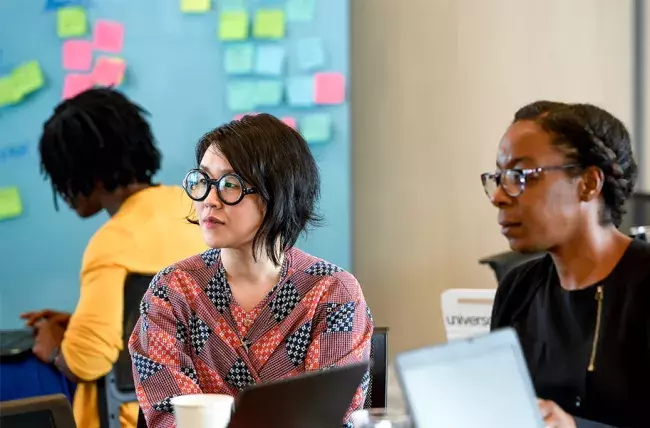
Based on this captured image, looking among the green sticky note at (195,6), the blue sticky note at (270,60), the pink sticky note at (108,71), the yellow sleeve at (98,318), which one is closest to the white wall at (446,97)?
the blue sticky note at (270,60)

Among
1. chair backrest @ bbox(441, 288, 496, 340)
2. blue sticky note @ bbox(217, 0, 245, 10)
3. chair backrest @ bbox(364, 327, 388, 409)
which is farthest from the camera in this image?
blue sticky note @ bbox(217, 0, 245, 10)

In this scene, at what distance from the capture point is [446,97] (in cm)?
373

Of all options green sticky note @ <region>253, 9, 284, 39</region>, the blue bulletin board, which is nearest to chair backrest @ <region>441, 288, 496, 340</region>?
the blue bulletin board

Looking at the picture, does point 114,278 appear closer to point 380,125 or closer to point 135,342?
point 135,342

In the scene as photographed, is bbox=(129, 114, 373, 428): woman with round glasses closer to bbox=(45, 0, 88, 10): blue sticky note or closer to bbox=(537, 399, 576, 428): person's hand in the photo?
bbox=(537, 399, 576, 428): person's hand

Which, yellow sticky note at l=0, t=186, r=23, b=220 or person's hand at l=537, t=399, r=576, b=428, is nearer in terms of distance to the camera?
person's hand at l=537, t=399, r=576, b=428

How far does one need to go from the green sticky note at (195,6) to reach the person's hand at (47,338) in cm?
126

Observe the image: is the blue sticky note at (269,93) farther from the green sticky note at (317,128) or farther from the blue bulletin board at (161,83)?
the green sticky note at (317,128)

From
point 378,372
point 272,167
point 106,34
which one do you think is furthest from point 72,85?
point 378,372

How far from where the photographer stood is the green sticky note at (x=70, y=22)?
3.33 metres

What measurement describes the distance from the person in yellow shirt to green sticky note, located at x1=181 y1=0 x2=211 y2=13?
0.63m

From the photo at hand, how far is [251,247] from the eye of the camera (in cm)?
183

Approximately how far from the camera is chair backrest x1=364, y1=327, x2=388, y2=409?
6.14 ft

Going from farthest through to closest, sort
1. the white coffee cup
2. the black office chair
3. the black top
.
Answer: the black office chair → the black top → the white coffee cup
